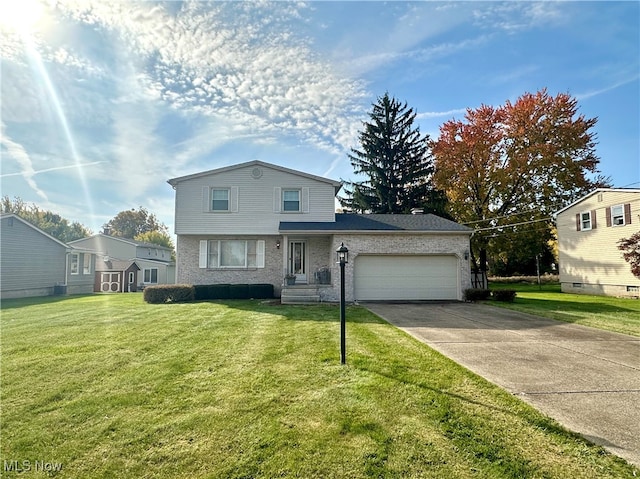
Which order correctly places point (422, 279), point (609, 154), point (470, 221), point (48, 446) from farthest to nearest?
point (470, 221)
point (609, 154)
point (422, 279)
point (48, 446)

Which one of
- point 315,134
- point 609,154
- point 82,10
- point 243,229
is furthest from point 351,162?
point 82,10

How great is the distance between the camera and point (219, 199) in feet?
56.0

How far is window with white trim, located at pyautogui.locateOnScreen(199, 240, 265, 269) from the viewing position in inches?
669

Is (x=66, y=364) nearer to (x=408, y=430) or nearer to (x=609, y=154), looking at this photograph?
(x=408, y=430)

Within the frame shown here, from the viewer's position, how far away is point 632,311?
460 inches

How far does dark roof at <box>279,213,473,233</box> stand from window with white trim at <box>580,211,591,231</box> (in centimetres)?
902

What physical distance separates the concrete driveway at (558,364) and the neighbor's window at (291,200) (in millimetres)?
8615

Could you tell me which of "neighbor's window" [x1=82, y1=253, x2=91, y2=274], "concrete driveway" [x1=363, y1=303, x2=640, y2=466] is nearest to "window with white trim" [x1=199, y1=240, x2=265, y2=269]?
"concrete driveway" [x1=363, y1=303, x2=640, y2=466]

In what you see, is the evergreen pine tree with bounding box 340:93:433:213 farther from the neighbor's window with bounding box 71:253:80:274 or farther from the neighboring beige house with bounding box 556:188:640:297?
the neighbor's window with bounding box 71:253:80:274

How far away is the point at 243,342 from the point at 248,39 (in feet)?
29.2

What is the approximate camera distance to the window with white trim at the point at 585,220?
63.7 feet

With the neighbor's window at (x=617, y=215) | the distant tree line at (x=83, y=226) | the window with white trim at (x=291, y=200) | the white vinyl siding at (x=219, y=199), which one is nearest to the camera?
the white vinyl siding at (x=219, y=199)

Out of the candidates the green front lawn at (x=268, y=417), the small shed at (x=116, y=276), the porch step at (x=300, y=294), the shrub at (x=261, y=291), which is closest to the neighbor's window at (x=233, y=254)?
the shrub at (x=261, y=291)

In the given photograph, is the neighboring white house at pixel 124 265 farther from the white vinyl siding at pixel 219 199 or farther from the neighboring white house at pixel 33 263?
the white vinyl siding at pixel 219 199
